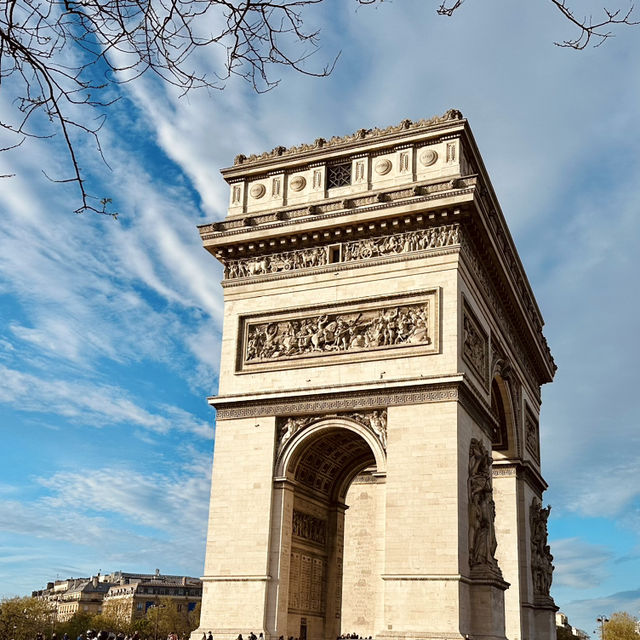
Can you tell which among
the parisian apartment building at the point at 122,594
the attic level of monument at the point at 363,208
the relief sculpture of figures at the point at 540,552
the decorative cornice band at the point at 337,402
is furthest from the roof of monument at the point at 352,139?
the parisian apartment building at the point at 122,594

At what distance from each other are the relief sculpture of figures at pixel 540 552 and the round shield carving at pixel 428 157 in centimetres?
1317

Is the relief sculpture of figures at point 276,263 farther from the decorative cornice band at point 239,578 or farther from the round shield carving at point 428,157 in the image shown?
the decorative cornice band at point 239,578

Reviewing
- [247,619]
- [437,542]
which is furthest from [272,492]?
[437,542]

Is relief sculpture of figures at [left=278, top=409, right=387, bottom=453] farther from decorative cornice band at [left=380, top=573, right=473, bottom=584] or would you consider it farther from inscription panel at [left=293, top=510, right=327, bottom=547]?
decorative cornice band at [left=380, top=573, right=473, bottom=584]

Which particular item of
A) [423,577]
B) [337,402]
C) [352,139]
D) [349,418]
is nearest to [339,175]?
[352,139]

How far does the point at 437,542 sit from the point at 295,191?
10.8 metres

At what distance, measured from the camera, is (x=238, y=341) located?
23828 millimetres

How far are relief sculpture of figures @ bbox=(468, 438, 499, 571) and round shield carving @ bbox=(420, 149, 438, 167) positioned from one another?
24.5 ft

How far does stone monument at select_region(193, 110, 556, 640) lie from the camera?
20.3 m

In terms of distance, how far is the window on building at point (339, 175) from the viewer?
24.7 metres

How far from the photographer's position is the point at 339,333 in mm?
22562

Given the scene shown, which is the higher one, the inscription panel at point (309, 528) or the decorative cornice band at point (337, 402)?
the decorative cornice band at point (337, 402)

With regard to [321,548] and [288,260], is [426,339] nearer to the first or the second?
[288,260]

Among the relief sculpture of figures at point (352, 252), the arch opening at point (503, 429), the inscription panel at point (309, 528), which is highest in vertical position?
the relief sculpture of figures at point (352, 252)
